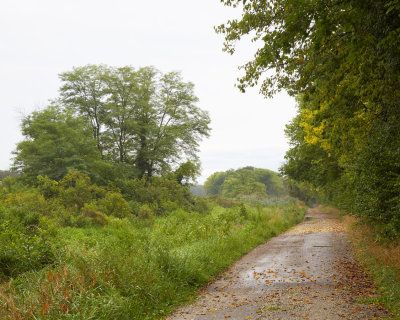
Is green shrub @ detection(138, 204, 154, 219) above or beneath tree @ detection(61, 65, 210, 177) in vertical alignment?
beneath

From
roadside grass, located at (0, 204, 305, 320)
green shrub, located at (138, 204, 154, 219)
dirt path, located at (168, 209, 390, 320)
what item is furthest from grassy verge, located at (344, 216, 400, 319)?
green shrub, located at (138, 204, 154, 219)

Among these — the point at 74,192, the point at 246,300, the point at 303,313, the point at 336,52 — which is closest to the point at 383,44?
the point at 336,52

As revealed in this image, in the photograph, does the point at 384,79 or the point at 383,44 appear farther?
the point at 384,79

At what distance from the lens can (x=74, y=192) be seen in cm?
1848

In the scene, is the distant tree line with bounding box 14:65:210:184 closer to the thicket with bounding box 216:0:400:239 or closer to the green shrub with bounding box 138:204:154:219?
the green shrub with bounding box 138:204:154:219

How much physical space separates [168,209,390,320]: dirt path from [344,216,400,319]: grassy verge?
8.9 inches

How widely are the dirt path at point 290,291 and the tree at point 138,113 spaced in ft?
65.9

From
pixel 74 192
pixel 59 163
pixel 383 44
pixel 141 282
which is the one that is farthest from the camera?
pixel 59 163

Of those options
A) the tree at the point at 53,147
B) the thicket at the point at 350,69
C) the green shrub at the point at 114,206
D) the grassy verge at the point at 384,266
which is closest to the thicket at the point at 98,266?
the green shrub at the point at 114,206

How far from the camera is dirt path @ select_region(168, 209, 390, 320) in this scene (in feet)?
17.2

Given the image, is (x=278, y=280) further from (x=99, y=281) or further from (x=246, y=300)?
(x=99, y=281)

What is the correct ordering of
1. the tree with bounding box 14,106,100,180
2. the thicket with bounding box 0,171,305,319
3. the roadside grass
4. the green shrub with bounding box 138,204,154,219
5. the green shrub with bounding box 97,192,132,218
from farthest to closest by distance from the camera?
the tree with bounding box 14,106,100,180 → the green shrub with bounding box 138,204,154,219 → the green shrub with bounding box 97,192,132,218 → the thicket with bounding box 0,171,305,319 → the roadside grass

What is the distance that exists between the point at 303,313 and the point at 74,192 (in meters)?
16.5

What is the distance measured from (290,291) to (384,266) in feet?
8.12
